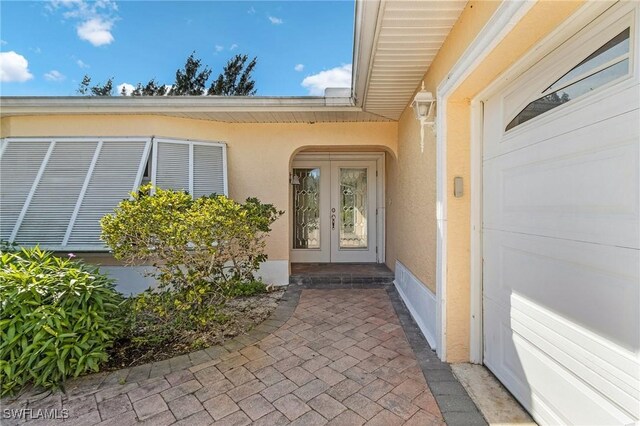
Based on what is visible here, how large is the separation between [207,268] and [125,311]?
983 mm

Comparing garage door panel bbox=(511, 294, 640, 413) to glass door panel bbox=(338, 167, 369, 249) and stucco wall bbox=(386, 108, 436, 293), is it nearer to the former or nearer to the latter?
stucco wall bbox=(386, 108, 436, 293)

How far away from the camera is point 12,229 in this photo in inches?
195

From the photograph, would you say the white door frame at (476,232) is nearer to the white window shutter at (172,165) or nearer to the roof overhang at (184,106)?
the roof overhang at (184,106)

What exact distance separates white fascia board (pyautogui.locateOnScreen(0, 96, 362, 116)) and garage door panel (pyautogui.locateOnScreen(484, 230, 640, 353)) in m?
3.57

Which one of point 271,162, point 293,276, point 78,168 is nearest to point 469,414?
point 293,276

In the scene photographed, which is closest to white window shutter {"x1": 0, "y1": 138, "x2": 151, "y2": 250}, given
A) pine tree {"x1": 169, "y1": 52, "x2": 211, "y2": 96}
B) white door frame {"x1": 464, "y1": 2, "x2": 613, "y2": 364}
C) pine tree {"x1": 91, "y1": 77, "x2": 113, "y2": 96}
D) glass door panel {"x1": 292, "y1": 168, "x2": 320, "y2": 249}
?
glass door panel {"x1": 292, "y1": 168, "x2": 320, "y2": 249}

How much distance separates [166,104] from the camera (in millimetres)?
5051

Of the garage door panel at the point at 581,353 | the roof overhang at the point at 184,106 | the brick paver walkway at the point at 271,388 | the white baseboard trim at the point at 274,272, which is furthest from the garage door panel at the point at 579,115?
the white baseboard trim at the point at 274,272

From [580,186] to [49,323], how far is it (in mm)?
4102

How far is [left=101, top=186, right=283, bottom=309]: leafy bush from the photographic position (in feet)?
10.6

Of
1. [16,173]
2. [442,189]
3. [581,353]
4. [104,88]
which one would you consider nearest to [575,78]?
[442,189]

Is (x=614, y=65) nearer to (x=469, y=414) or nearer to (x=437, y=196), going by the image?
(x=437, y=196)

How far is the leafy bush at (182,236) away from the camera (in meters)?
3.24

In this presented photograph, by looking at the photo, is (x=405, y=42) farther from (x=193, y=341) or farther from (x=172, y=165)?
(x=172, y=165)
